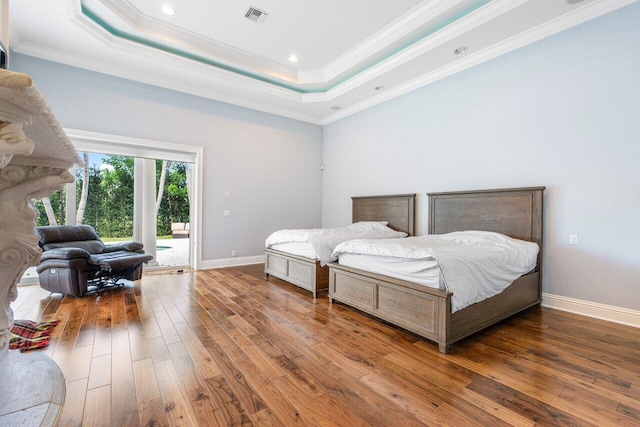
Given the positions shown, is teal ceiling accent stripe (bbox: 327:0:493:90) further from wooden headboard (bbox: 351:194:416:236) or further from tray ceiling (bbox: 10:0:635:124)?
wooden headboard (bbox: 351:194:416:236)

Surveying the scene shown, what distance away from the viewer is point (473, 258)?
96.0 inches

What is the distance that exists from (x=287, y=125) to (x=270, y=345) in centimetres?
474

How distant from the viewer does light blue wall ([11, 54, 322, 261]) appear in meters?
4.05

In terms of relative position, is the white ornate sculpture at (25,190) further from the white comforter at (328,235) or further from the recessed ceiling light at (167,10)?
the recessed ceiling light at (167,10)

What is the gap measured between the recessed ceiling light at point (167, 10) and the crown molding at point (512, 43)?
10.8 feet

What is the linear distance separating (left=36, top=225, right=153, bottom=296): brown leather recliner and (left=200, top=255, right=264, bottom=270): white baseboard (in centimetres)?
111

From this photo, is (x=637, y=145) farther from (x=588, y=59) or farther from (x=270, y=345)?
(x=270, y=345)

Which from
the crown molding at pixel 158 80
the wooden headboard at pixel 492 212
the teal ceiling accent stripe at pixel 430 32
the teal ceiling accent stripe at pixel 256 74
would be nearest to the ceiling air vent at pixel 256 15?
the teal ceiling accent stripe at pixel 256 74

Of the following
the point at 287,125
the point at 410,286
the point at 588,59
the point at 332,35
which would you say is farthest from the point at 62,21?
the point at 588,59

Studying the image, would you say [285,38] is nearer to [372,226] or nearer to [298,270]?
[372,226]

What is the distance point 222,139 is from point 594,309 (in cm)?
560

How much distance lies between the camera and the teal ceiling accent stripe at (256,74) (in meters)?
3.25

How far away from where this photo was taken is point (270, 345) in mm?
2254

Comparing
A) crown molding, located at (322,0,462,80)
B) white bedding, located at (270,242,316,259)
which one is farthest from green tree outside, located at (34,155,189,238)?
crown molding, located at (322,0,462,80)
